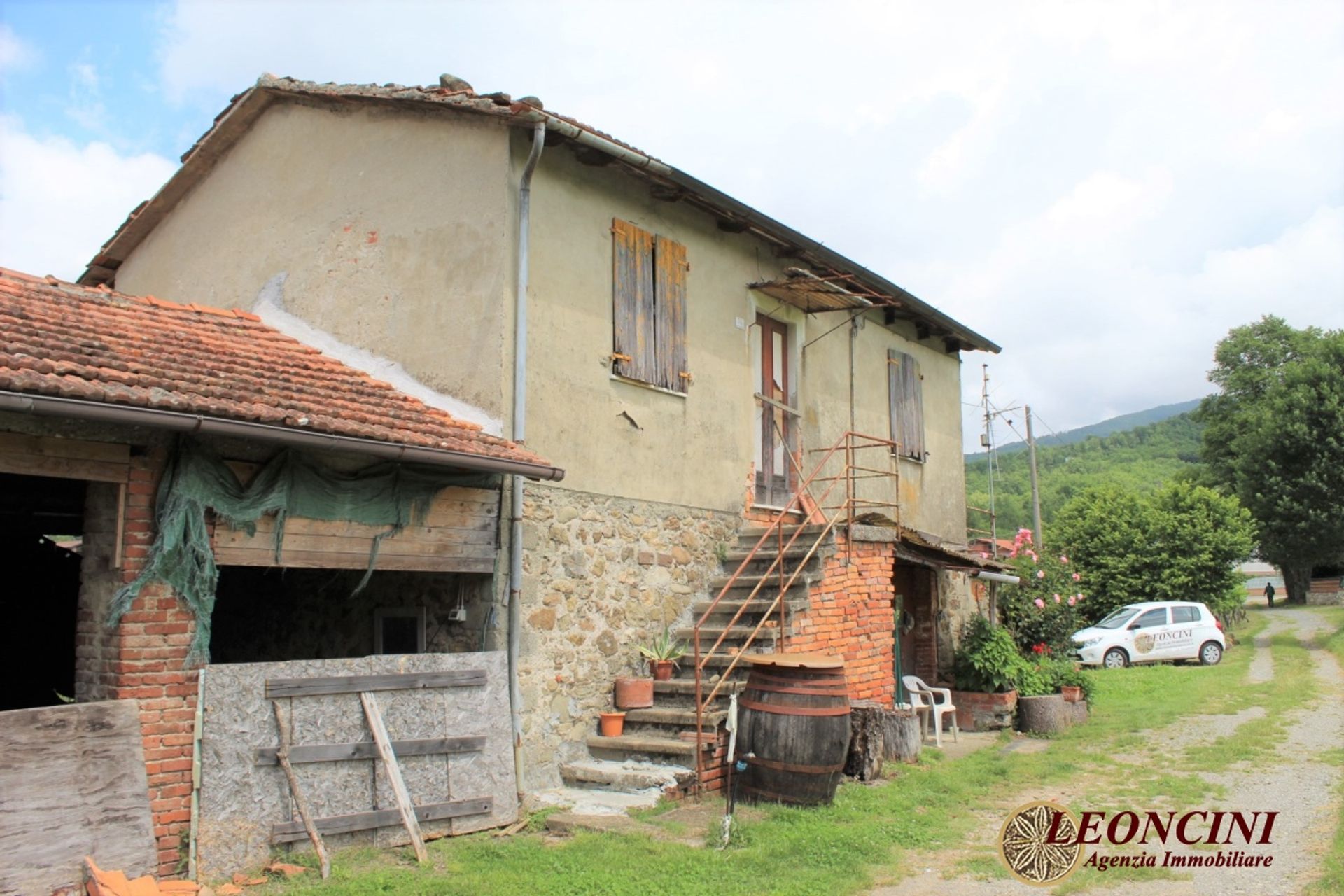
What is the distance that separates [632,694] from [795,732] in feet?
5.71

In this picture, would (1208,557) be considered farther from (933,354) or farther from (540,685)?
(540,685)

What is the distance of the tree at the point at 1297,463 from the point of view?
31.9 m

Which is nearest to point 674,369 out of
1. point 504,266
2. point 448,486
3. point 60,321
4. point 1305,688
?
point 504,266

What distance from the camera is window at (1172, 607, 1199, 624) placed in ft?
69.8

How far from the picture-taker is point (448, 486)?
7762 mm

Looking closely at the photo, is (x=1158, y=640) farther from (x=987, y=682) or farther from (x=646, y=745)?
(x=646, y=745)

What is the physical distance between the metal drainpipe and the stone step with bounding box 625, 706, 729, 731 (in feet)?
3.83

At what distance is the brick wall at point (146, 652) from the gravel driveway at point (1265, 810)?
426 cm

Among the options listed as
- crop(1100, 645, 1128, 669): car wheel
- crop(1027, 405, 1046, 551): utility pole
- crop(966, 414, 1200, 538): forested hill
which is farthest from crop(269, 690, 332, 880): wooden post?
crop(966, 414, 1200, 538): forested hill

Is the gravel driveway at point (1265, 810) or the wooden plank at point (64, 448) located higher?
the wooden plank at point (64, 448)

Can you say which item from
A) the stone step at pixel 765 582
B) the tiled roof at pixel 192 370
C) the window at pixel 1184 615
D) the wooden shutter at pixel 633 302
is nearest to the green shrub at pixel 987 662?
the stone step at pixel 765 582

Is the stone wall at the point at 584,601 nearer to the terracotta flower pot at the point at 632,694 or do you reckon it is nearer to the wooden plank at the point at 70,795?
the terracotta flower pot at the point at 632,694

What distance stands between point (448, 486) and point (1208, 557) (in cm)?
2383

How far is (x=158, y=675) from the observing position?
6.18 metres
